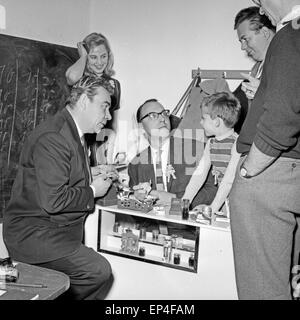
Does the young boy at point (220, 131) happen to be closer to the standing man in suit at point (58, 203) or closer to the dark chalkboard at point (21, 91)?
the standing man in suit at point (58, 203)

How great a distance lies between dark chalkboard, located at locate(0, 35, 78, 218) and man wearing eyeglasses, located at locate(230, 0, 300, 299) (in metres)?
1.92

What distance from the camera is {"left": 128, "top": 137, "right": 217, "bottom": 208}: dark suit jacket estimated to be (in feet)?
8.62

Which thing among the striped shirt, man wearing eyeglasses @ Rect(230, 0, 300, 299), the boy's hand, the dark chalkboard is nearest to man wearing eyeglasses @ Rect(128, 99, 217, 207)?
the striped shirt

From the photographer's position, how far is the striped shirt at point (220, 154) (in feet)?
7.93

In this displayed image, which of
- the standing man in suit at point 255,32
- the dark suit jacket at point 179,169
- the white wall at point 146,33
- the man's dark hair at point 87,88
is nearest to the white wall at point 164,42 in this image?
the white wall at point 146,33

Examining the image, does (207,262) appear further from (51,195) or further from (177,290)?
(51,195)

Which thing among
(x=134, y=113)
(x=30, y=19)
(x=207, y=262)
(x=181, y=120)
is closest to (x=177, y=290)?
(x=207, y=262)

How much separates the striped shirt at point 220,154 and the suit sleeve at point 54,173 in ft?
2.92

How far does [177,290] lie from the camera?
222 centimetres

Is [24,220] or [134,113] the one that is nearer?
[24,220]

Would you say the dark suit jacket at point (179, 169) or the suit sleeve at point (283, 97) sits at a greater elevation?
the suit sleeve at point (283, 97)

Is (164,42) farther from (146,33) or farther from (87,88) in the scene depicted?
(87,88)

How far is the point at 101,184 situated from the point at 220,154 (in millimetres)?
734
